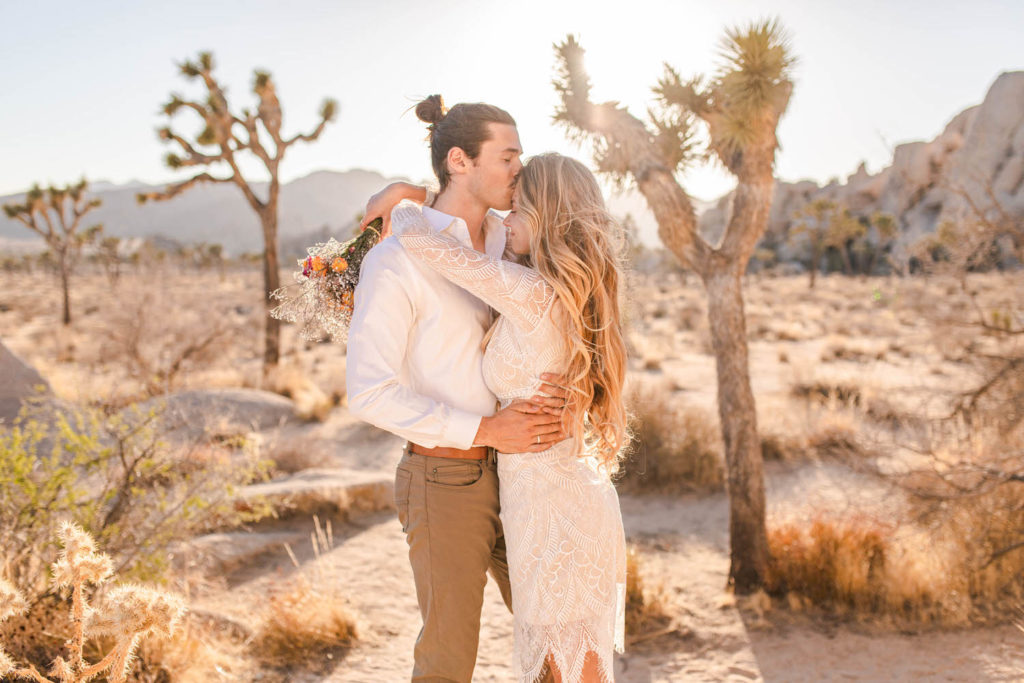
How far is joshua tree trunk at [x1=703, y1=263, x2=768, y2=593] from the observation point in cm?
449

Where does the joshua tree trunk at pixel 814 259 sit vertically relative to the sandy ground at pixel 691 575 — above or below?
above

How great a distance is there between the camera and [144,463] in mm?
3992

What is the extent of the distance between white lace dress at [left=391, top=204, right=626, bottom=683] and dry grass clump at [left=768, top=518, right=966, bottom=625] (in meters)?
2.94

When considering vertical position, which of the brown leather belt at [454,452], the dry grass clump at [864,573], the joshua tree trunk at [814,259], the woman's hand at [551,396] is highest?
the joshua tree trunk at [814,259]

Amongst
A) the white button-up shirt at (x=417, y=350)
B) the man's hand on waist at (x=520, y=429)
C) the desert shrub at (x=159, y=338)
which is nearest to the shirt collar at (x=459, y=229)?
the white button-up shirt at (x=417, y=350)

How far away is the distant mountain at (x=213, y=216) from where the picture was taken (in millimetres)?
121562

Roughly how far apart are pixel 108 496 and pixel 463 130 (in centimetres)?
294

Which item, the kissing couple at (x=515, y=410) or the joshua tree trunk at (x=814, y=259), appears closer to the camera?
the kissing couple at (x=515, y=410)

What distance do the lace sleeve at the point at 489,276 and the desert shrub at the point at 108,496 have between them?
251cm

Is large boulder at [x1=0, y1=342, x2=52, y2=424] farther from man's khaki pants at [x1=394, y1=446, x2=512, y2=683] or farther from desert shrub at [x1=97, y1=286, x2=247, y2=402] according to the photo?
desert shrub at [x1=97, y1=286, x2=247, y2=402]

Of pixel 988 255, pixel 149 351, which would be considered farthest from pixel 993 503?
pixel 149 351

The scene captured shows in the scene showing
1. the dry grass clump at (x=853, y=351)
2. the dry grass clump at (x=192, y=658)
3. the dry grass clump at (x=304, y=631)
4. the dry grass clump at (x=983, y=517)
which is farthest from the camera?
the dry grass clump at (x=853, y=351)

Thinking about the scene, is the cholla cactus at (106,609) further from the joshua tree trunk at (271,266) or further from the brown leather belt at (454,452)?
the joshua tree trunk at (271,266)

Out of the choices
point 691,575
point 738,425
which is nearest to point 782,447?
point 691,575
